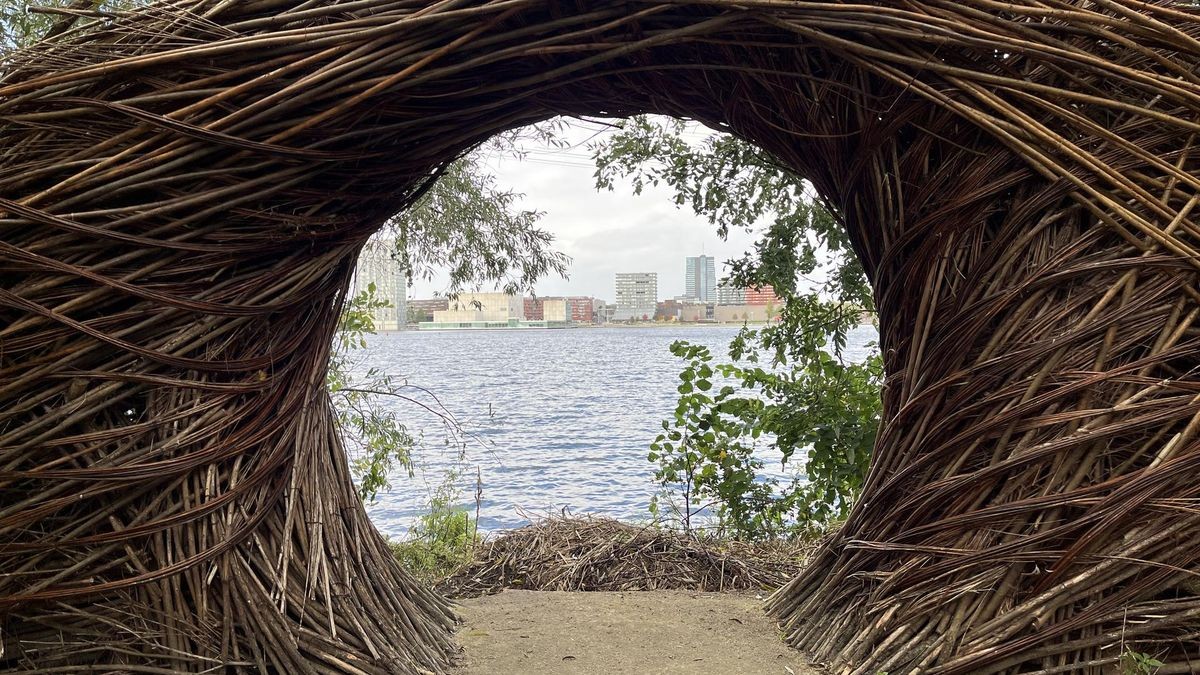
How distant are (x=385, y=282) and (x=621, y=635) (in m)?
3.84

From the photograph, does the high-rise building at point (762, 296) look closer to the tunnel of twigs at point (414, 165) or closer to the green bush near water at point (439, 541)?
the green bush near water at point (439, 541)

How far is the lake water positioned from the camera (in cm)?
684

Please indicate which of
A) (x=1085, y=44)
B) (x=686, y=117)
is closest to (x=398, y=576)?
(x=686, y=117)

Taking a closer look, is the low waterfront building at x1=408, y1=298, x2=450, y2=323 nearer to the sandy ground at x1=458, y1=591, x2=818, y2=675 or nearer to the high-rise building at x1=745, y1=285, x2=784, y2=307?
the high-rise building at x1=745, y1=285, x2=784, y2=307

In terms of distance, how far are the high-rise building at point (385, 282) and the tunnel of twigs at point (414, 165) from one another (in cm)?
328

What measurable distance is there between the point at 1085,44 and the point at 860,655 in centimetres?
179

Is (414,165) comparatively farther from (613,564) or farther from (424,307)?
(424,307)

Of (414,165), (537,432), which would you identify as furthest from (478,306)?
(537,432)

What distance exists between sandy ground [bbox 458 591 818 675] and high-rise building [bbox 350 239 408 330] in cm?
280

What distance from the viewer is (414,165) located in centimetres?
231

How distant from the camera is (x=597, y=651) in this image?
2896 mm

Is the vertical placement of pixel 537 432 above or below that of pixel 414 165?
below

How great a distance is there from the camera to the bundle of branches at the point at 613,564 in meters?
3.96

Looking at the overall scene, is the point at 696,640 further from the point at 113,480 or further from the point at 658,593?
the point at 113,480
